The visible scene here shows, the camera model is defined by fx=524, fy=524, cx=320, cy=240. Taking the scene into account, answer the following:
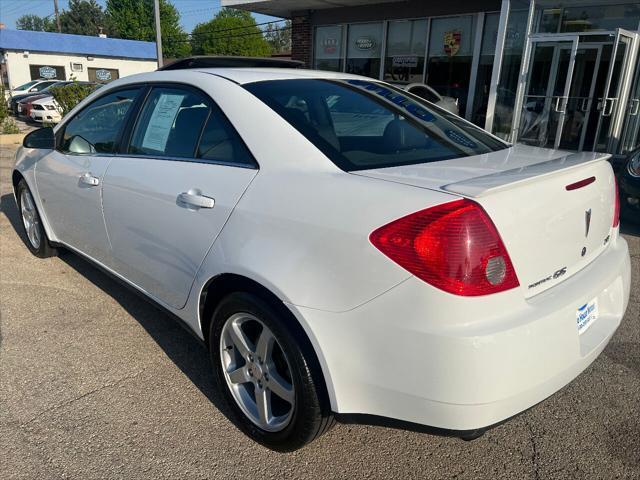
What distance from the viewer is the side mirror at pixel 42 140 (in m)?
3.86

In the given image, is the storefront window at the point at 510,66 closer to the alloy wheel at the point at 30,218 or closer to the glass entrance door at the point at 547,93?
the glass entrance door at the point at 547,93

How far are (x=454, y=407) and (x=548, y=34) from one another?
34.3ft

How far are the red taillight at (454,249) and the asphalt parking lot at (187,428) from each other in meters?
1.00

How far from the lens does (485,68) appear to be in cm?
1210

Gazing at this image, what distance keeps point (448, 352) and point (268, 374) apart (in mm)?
889

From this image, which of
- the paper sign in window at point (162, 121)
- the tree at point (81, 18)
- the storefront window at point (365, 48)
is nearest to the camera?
the paper sign in window at point (162, 121)

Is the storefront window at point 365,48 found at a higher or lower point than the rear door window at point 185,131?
higher

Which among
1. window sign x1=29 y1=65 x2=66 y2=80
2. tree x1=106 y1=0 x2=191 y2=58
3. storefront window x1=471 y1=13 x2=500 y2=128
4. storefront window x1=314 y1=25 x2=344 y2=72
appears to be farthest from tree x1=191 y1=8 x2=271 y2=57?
storefront window x1=471 y1=13 x2=500 y2=128

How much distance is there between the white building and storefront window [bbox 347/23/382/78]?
2646 cm

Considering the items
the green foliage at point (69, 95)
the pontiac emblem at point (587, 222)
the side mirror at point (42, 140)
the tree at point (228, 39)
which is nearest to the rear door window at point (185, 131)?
the side mirror at point (42, 140)

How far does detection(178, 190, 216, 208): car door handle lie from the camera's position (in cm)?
234

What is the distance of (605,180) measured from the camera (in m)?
2.33

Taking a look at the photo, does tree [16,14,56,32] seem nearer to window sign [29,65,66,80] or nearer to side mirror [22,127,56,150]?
window sign [29,65,66,80]

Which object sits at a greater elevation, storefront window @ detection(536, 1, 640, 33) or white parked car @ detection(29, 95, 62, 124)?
storefront window @ detection(536, 1, 640, 33)
